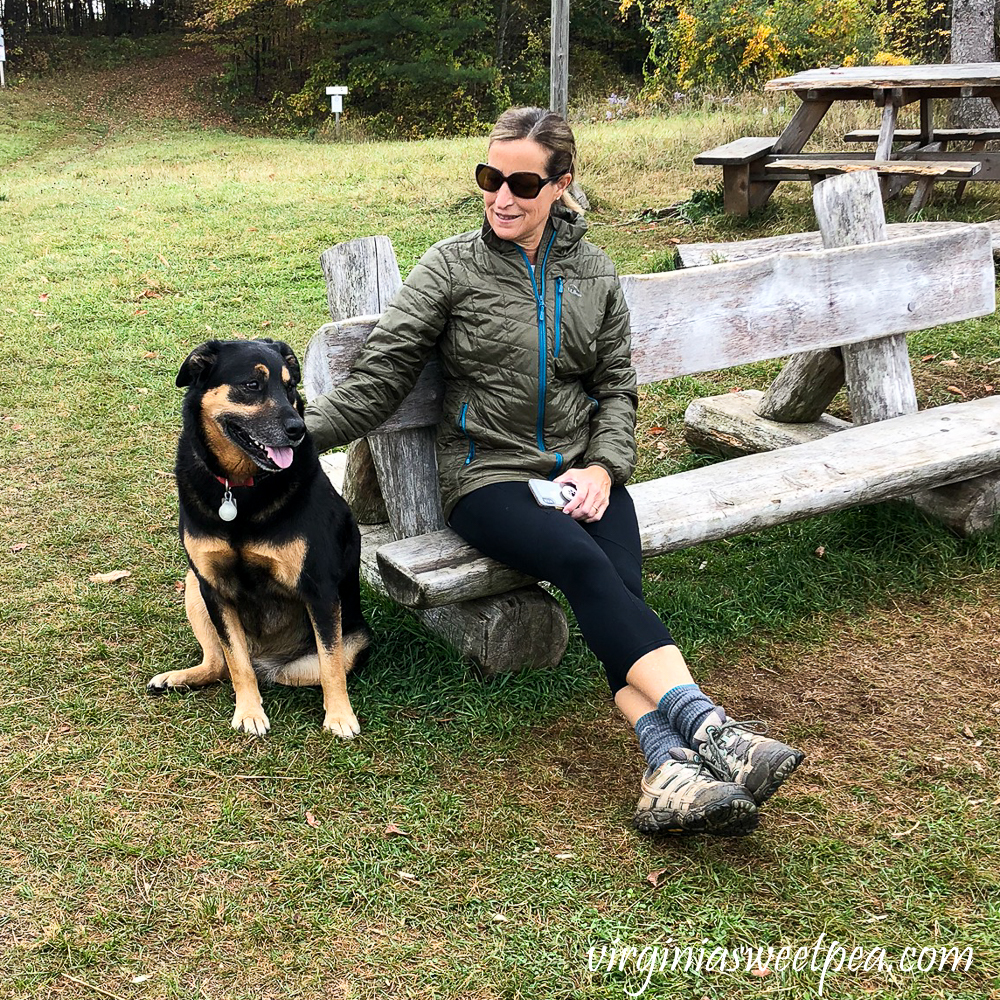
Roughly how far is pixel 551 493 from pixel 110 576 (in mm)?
2118

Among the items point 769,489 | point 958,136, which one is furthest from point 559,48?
point 769,489

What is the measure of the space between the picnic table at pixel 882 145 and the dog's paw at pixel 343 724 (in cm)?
713

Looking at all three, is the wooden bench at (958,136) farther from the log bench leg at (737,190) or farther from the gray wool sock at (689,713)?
the gray wool sock at (689,713)

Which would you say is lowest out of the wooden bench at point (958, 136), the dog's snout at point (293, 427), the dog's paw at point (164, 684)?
the dog's paw at point (164, 684)

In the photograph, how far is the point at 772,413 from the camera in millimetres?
5258

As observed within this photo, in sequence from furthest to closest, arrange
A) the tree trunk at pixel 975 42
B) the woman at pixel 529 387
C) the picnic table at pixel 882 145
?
the tree trunk at pixel 975 42 → the picnic table at pixel 882 145 → the woman at pixel 529 387

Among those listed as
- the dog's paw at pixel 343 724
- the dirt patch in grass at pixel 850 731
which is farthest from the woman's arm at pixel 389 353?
the dirt patch in grass at pixel 850 731

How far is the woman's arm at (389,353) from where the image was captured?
3.33 meters

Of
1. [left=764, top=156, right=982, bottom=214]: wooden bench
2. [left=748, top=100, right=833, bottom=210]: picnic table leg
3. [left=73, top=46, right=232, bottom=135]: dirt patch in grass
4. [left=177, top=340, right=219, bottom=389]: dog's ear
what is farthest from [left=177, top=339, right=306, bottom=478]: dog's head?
[left=73, top=46, right=232, bottom=135]: dirt patch in grass

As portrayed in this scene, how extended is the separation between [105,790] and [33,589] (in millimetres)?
1473

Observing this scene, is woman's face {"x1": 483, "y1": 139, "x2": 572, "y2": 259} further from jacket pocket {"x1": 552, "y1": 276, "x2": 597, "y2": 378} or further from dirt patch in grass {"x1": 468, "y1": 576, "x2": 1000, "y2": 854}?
dirt patch in grass {"x1": 468, "y1": 576, "x2": 1000, "y2": 854}

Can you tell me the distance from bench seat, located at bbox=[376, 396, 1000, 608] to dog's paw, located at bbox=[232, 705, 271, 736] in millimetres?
584

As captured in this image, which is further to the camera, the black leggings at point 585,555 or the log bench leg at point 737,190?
the log bench leg at point 737,190

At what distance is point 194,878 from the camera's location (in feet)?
9.04
